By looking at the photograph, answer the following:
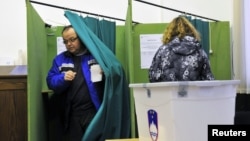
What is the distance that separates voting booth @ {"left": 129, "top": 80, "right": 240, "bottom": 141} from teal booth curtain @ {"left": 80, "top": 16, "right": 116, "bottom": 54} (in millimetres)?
1279

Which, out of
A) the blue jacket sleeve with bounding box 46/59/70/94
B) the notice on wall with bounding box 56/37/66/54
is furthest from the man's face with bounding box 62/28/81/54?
the notice on wall with bounding box 56/37/66/54

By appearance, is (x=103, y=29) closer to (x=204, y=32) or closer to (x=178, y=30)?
(x=178, y=30)

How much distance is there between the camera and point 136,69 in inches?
103

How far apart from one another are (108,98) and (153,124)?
868 mm

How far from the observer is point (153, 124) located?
3.65ft

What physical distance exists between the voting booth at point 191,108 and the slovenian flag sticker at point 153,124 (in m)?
0.01

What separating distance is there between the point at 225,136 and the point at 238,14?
6.96 ft

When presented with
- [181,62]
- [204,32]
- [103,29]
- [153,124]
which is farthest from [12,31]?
[153,124]

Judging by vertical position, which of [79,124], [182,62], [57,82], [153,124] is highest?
[182,62]

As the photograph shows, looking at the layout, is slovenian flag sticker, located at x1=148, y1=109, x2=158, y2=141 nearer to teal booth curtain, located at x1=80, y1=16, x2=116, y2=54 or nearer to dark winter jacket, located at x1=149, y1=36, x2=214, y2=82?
dark winter jacket, located at x1=149, y1=36, x2=214, y2=82

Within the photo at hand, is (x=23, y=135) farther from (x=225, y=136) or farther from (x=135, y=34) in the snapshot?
(x=225, y=136)

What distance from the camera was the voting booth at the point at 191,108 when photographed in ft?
3.33

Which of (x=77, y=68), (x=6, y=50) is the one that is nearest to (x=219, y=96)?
(x=77, y=68)

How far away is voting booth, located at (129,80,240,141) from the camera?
3.33 ft
